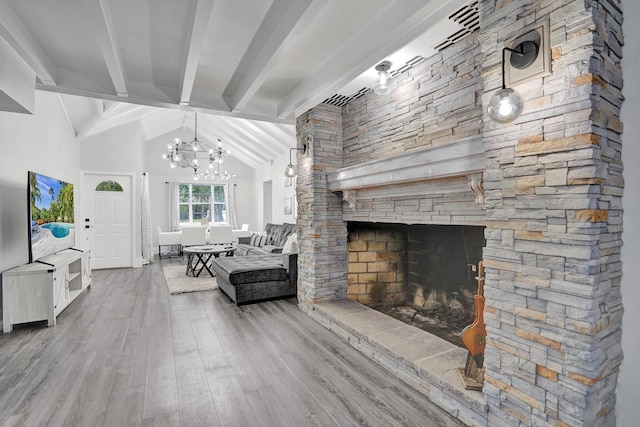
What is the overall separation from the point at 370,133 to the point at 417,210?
41.8 inches

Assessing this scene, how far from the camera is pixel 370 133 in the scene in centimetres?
326

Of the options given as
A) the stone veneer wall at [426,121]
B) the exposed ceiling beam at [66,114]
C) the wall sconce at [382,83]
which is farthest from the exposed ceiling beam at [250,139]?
the wall sconce at [382,83]

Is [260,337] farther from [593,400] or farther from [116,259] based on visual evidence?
[116,259]

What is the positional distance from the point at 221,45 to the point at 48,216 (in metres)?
3.16

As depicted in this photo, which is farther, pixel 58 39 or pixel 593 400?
pixel 58 39

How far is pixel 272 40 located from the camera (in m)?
2.45

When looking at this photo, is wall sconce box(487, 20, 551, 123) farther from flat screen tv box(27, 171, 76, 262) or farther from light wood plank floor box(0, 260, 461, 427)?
flat screen tv box(27, 171, 76, 262)

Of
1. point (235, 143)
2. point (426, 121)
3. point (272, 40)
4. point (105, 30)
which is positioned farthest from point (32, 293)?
point (235, 143)

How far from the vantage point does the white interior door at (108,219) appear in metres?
6.61

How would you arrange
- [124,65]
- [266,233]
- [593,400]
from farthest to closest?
[266,233] → [124,65] → [593,400]

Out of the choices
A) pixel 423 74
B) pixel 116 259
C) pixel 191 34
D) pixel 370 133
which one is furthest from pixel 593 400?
pixel 116 259

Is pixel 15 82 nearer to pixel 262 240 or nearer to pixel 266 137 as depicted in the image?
pixel 266 137

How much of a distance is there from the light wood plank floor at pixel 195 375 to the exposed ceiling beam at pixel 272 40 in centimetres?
246

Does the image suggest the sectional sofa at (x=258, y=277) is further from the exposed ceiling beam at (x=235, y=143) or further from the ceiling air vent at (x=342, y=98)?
the exposed ceiling beam at (x=235, y=143)
